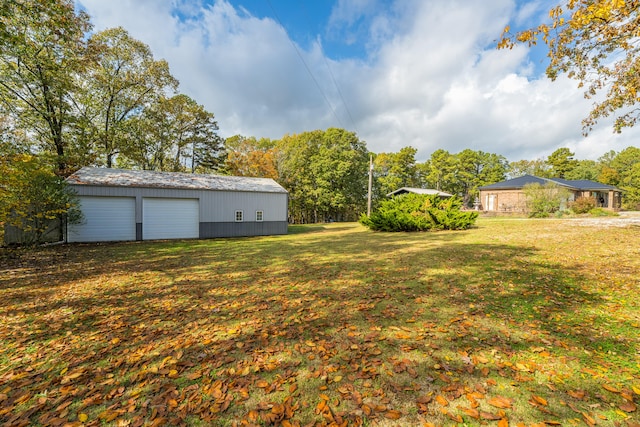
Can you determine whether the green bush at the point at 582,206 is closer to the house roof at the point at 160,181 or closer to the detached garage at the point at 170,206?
the detached garage at the point at 170,206

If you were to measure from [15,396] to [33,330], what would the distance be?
1.80 metres

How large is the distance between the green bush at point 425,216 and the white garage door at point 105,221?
13.8 metres

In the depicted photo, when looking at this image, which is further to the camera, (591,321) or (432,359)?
(591,321)

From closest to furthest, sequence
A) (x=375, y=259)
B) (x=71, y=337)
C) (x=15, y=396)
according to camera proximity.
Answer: (x=15, y=396)
(x=71, y=337)
(x=375, y=259)

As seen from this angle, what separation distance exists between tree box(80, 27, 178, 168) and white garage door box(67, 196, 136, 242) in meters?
7.81

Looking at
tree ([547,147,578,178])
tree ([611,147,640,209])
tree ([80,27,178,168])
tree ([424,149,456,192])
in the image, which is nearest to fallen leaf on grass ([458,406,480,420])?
tree ([80,27,178,168])

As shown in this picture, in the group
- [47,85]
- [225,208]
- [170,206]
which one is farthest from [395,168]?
[47,85]

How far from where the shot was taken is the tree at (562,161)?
43.9m

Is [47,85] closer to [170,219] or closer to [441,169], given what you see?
[170,219]

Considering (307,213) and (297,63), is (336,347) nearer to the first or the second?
(297,63)

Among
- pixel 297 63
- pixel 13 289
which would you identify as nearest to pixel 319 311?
pixel 13 289

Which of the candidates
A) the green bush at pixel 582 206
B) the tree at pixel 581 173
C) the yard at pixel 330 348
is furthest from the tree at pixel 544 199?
the tree at pixel 581 173

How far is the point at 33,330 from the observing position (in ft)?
12.5

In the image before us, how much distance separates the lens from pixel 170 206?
1502 cm
